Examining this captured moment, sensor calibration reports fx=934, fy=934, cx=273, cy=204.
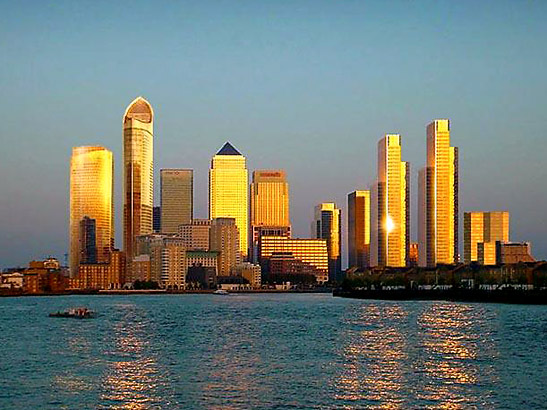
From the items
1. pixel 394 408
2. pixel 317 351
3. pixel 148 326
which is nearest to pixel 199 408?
pixel 394 408

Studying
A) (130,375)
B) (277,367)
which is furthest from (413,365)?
(130,375)

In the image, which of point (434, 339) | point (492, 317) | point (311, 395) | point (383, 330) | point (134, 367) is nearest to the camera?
point (311, 395)

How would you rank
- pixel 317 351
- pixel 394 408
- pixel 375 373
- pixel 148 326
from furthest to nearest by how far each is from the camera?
Answer: pixel 148 326
pixel 317 351
pixel 375 373
pixel 394 408

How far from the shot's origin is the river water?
167 ft

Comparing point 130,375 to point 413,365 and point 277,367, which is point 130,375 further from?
point 413,365

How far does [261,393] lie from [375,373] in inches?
445

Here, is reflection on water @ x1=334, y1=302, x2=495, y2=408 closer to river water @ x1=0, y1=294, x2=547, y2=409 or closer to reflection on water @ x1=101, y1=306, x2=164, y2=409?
river water @ x1=0, y1=294, x2=547, y2=409

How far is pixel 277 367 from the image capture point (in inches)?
2557

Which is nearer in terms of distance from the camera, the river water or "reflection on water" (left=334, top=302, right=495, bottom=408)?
the river water

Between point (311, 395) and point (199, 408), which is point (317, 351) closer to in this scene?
point (311, 395)

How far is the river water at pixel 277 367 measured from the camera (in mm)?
50938

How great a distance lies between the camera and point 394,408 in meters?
47.8

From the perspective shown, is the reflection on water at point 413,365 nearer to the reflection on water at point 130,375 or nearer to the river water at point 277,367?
the river water at point 277,367

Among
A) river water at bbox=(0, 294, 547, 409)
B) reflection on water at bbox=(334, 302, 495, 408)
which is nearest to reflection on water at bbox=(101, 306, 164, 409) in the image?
river water at bbox=(0, 294, 547, 409)
